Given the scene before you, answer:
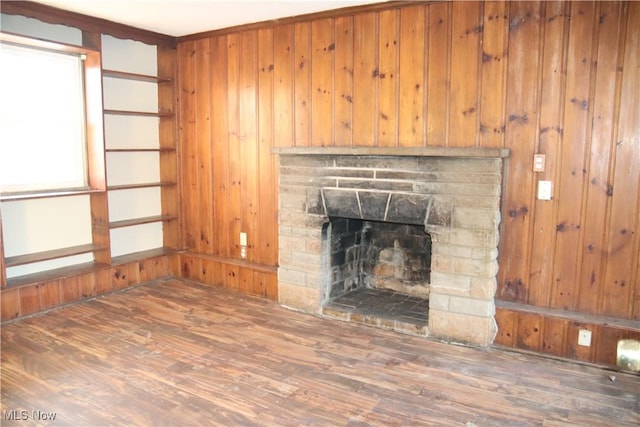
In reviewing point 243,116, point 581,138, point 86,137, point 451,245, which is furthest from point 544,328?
point 86,137

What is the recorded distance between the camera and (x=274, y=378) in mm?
2922

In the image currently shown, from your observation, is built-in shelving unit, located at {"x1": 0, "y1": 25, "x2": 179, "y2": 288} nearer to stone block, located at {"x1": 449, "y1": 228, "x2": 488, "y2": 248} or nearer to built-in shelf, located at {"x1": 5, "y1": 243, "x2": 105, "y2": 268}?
built-in shelf, located at {"x1": 5, "y1": 243, "x2": 105, "y2": 268}

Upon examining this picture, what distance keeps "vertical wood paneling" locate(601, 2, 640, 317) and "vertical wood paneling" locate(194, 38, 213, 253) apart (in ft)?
11.3

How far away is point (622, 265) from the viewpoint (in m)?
3.05

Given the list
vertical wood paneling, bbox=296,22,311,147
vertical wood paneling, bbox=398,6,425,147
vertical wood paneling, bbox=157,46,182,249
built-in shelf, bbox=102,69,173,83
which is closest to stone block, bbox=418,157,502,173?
vertical wood paneling, bbox=398,6,425,147

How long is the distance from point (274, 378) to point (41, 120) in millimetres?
2976

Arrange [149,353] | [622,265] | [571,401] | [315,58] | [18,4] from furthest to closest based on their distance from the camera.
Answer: [315,58] < [18,4] < [149,353] < [622,265] < [571,401]

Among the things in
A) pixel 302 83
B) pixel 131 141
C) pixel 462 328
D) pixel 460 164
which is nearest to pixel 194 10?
pixel 302 83

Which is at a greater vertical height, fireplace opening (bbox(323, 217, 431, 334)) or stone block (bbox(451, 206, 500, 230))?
stone block (bbox(451, 206, 500, 230))

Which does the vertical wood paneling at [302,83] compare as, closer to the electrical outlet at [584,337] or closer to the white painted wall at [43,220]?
the white painted wall at [43,220]

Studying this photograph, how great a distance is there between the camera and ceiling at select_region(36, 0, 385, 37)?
145 inches

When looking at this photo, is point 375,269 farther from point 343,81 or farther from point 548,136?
point 548,136

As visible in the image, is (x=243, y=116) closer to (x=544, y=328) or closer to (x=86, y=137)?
(x=86, y=137)

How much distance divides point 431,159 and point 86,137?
308 cm
